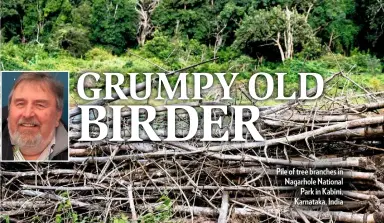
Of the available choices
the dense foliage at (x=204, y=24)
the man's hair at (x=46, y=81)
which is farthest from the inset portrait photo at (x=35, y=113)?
the dense foliage at (x=204, y=24)

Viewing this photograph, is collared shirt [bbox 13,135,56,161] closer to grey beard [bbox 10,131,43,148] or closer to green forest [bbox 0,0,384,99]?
grey beard [bbox 10,131,43,148]

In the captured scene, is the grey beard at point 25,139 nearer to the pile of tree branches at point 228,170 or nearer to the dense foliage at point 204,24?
the pile of tree branches at point 228,170

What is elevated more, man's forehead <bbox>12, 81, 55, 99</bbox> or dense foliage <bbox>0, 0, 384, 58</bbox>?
dense foliage <bbox>0, 0, 384, 58</bbox>

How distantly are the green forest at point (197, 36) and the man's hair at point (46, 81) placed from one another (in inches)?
2.2

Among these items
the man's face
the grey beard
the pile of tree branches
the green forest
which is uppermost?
the green forest

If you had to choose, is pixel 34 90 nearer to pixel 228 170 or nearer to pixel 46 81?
pixel 46 81

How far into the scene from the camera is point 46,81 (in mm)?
4367

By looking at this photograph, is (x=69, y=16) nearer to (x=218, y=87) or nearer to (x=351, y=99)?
(x=218, y=87)

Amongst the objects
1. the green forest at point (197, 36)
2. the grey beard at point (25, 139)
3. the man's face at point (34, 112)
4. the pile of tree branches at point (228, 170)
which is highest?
the green forest at point (197, 36)

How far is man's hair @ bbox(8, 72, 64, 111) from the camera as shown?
14.3ft

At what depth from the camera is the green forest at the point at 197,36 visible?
14.4ft

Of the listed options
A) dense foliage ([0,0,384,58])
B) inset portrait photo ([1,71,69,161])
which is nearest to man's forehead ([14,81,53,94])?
inset portrait photo ([1,71,69,161])

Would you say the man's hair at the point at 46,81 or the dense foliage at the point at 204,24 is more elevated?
the dense foliage at the point at 204,24

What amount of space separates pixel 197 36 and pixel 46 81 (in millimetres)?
899
